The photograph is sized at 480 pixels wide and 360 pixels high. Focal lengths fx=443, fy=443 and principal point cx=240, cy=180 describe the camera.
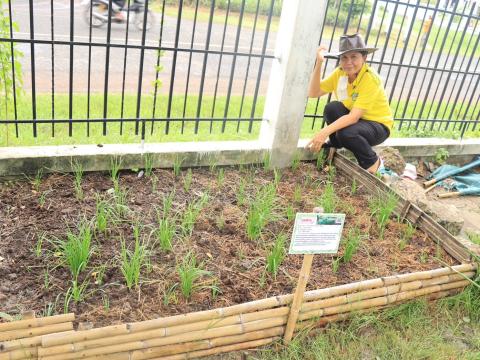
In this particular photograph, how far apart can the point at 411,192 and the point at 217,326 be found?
2.62 meters

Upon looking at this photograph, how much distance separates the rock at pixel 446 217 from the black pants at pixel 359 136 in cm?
77

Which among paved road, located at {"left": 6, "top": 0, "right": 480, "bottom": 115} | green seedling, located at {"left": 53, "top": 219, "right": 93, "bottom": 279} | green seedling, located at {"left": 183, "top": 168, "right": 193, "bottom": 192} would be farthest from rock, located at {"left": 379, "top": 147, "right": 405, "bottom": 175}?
green seedling, located at {"left": 53, "top": 219, "right": 93, "bottom": 279}

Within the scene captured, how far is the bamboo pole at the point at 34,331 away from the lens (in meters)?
1.90

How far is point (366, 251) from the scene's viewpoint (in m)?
3.21

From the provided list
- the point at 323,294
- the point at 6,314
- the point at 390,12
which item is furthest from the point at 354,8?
the point at 6,314

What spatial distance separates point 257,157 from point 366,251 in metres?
1.49

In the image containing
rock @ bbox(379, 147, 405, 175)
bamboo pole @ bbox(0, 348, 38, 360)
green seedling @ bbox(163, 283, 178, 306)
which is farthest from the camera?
rock @ bbox(379, 147, 405, 175)

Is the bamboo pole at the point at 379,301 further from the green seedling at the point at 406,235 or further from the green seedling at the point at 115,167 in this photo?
the green seedling at the point at 115,167

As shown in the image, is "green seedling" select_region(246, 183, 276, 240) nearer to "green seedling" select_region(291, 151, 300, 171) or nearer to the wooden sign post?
"green seedling" select_region(291, 151, 300, 171)

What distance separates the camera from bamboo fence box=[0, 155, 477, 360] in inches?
75.7

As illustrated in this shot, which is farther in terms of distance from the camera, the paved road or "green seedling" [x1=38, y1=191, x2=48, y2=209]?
the paved road

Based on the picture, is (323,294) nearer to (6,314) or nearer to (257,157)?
(6,314)

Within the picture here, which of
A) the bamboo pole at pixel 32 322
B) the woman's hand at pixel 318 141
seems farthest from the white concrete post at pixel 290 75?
the bamboo pole at pixel 32 322

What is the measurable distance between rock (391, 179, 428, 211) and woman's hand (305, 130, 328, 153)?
0.79m
